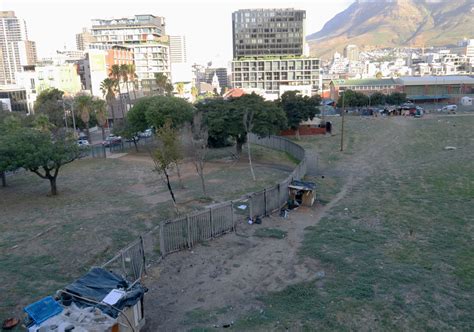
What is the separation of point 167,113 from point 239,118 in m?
8.00

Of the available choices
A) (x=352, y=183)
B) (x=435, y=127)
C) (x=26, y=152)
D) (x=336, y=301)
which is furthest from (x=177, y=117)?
(x=435, y=127)

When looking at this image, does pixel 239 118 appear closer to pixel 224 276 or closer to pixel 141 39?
pixel 224 276

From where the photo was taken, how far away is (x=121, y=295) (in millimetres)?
9859

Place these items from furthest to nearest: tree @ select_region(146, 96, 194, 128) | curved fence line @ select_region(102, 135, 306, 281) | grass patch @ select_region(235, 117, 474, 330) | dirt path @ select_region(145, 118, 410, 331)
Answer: tree @ select_region(146, 96, 194, 128)
curved fence line @ select_region(102, 135, 306, 281)
dirt path @ select_region(145, 118, 410, 331)
grass patch @ select_region(235, 117, 474, 330)

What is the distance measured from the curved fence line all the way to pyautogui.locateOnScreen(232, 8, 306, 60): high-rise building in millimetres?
148864

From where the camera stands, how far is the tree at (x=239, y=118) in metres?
36.9

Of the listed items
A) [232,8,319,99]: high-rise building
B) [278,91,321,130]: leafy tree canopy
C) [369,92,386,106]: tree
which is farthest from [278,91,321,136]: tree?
[232,8,319,99]: high-rise building

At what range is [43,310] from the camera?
916 cm

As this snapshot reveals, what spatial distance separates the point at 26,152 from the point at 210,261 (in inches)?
636

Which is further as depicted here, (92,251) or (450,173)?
(450,173)

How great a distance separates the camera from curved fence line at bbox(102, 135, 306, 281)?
44.3ft

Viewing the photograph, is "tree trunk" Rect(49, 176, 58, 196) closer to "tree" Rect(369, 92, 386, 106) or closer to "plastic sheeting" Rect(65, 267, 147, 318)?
"plastic sheeting" Rect(65, 267, 147, 318)

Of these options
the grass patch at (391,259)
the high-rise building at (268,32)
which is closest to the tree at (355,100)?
the grass patch at (391,259)

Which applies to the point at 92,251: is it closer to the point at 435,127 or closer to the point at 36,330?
the point at 36,330
